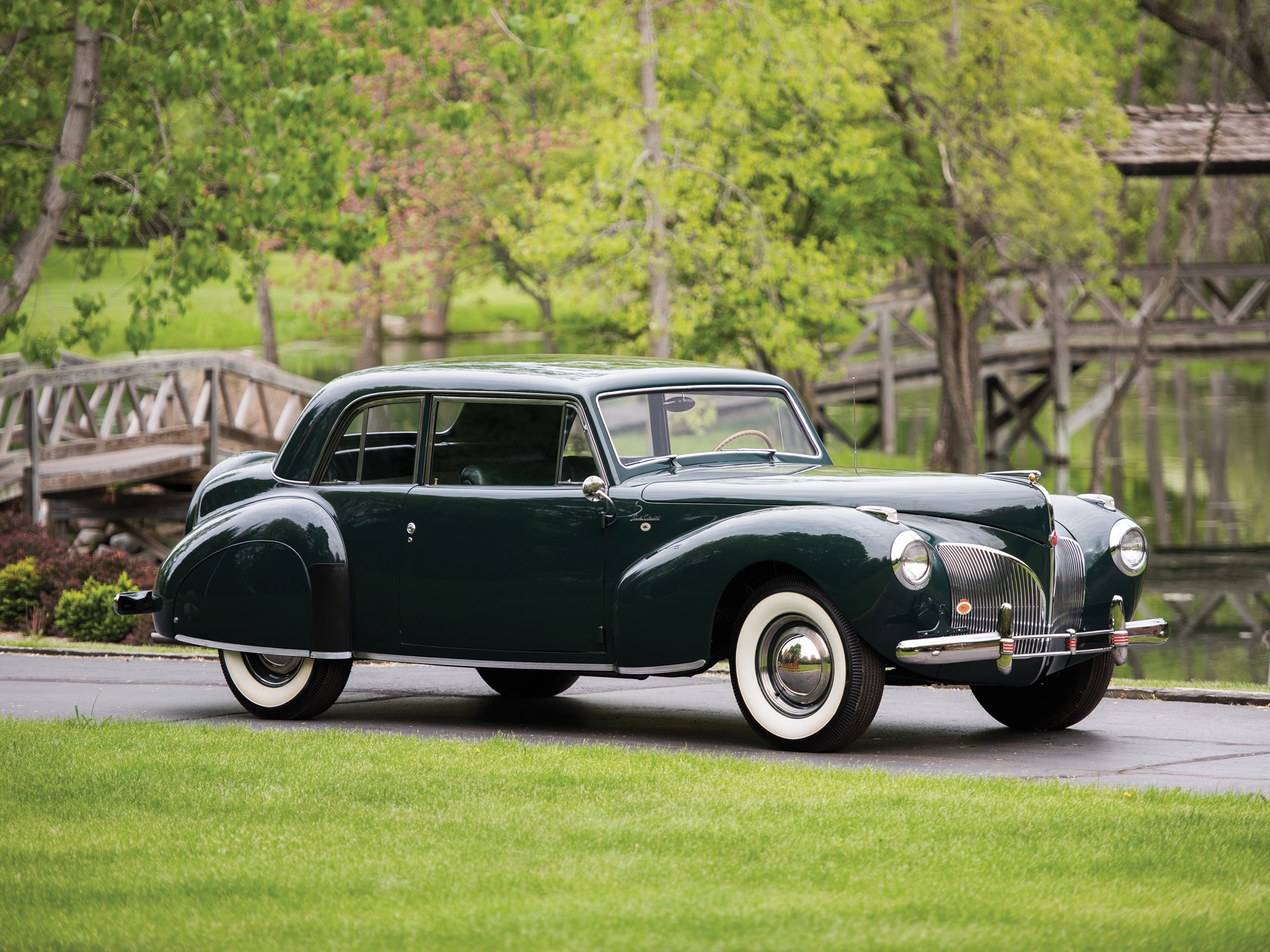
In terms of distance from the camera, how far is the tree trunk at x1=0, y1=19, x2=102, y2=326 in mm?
17047

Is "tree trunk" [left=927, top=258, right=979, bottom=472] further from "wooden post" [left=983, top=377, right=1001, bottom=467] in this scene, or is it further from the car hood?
the car hood

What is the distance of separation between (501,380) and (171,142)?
10781mm

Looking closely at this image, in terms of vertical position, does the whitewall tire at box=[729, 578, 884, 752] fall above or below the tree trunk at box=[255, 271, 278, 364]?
below

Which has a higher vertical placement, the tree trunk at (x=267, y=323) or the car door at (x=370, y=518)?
the tree trunk at (x=267, y=323)

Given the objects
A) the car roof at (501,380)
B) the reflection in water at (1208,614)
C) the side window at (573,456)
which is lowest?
the reflection in water at (1208,614)

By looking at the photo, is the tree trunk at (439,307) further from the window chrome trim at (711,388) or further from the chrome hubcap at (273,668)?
the window chrome trim at (711,388)

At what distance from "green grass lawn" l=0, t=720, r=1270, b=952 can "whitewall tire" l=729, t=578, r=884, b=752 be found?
1.63 feet

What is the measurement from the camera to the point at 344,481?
29.3ft

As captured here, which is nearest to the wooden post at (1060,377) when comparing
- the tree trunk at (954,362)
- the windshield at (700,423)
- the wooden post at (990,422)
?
the wooden post at (990,422)

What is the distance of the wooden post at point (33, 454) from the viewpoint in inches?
754

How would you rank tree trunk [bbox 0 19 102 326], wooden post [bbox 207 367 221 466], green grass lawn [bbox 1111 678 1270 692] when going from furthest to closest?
wooden post [bbox 207 367 221 466], tree trunk [bbox 0 19 102 326], green grass lawn [bbox 1111 678 1270 692]

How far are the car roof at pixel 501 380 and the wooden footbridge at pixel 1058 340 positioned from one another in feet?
62.4

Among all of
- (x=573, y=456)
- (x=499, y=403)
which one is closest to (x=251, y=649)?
(x=499, y=403)

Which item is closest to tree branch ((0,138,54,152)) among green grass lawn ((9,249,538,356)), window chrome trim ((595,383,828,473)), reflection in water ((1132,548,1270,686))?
window chrome trim ((595,383,828,473))
